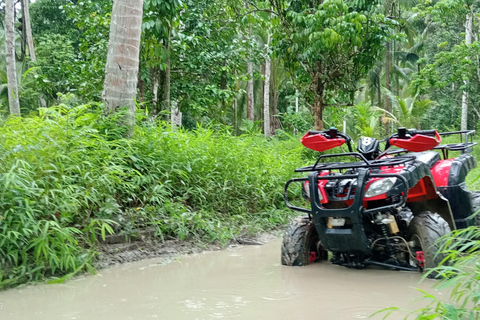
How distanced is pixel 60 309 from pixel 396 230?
2.74 metres

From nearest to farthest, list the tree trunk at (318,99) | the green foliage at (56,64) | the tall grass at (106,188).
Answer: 1. the tall grass at (106,188)
2. the tree trunk at (318,99)
3. the green foliage at (56,64)

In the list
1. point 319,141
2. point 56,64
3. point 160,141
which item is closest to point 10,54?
point 56,64

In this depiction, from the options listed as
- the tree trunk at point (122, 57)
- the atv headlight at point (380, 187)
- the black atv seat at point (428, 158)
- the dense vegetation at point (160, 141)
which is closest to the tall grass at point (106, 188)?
the dense vegetation at point (160, 141)

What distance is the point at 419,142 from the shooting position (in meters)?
4.31

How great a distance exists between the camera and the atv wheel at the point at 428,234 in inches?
157

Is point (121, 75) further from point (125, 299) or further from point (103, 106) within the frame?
point (125, 299)

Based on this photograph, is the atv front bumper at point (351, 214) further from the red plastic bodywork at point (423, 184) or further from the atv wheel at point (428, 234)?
the atv wheel at point (428, 234)

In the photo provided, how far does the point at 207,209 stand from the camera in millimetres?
6402

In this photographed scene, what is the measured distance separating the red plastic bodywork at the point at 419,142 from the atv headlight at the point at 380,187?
52 centimetres

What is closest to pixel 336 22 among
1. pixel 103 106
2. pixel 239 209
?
pixel 239 209

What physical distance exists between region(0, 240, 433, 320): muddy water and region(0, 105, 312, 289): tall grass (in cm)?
39

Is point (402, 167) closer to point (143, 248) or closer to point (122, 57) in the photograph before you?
point (143, 248)

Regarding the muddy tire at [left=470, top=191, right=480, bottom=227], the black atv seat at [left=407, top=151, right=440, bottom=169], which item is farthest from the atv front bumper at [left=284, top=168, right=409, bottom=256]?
the muddy tire at [left=470, top=191, right=480, bottom=227]

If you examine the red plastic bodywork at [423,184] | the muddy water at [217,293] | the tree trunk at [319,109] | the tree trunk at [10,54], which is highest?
the tree trunk at [10,54]
